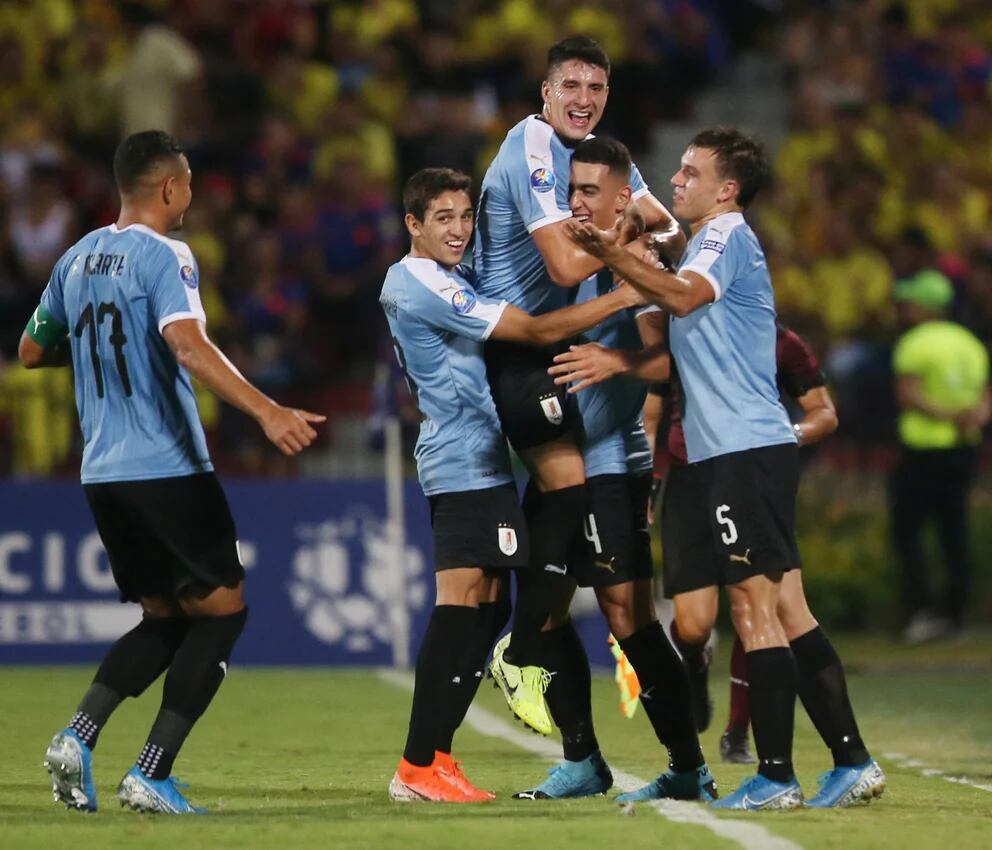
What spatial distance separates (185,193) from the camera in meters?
7.07

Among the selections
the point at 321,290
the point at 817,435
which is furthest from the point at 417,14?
the point at 817,435

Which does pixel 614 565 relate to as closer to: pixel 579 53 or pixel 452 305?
pixel 452 305

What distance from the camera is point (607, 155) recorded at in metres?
7.24

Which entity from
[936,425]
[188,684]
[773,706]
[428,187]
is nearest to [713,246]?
[428,187]

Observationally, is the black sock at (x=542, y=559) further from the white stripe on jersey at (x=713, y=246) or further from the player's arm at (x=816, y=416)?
the player's arm at (x=816, y=416)

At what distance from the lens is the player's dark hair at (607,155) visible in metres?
7.21

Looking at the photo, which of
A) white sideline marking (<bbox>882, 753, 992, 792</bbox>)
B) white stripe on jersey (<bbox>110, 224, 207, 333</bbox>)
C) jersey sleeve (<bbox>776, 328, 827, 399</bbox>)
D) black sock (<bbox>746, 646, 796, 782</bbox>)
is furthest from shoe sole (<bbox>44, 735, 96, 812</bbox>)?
jersey sleeve (<bbox>776, 328, 827, 399</bbox>)

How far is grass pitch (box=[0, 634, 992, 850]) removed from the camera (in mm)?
5965

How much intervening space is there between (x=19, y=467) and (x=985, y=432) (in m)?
7.16

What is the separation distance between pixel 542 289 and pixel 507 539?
3.15 ft

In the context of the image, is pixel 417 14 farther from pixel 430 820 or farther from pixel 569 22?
pixel 430 820

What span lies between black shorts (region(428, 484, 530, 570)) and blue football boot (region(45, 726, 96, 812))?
1410 millimetres

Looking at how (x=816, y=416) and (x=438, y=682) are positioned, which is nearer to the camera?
(x=438, y=682)

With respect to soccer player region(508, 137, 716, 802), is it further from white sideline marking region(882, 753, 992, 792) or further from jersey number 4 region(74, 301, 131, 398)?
jersey number 4 region(74, 301, 131, 398)
